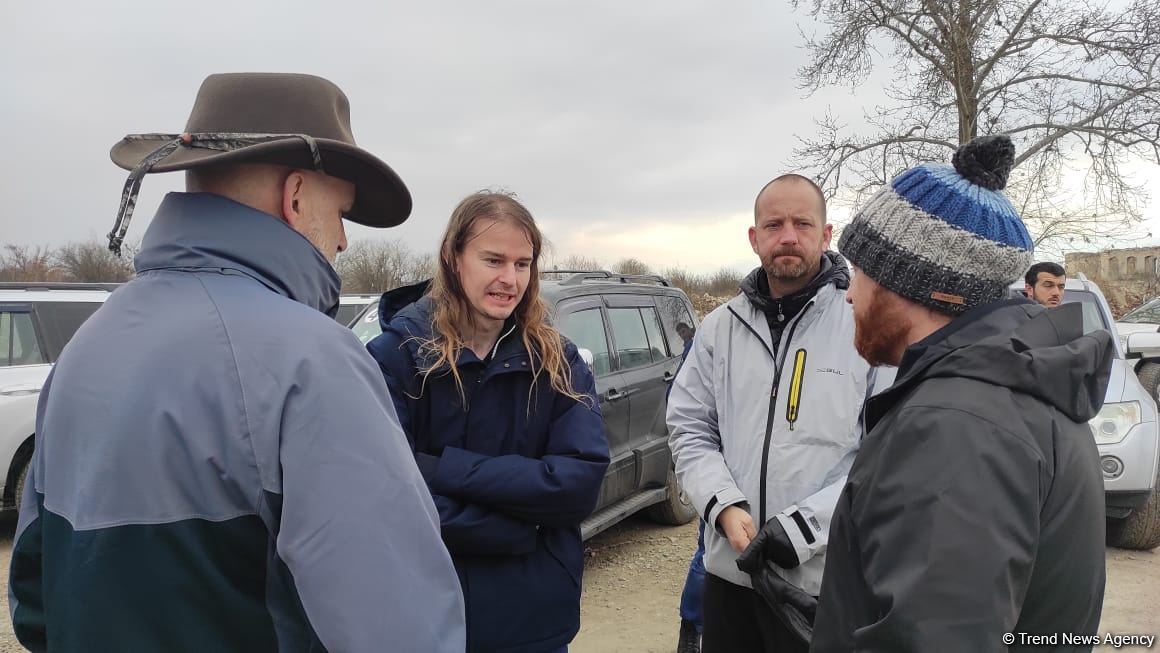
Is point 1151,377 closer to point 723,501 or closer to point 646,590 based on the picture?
point 646,590

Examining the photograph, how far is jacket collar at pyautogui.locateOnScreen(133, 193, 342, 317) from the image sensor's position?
116 cm

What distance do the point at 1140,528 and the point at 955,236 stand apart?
528 centimetres

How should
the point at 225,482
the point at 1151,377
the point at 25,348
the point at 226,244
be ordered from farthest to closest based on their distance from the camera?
the point at 1151,377 → the point at 25,348 → the point at 226,244 → the point at 225,482

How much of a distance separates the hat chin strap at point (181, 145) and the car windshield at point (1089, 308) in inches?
256

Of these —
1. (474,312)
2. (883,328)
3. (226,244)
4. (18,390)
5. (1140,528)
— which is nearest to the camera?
(226,244)

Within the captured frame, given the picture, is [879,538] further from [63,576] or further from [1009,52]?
[1009,52]

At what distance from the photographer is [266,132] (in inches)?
51.1

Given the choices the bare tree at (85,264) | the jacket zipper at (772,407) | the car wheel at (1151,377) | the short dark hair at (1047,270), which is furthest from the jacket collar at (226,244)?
the bare tree at (85,264)

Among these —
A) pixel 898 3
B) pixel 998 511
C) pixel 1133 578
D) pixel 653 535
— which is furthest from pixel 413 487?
pixel 898 3

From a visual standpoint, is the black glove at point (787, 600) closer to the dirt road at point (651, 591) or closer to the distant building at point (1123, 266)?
the dirt road at point (651, 591)

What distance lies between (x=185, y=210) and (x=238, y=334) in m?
0.29

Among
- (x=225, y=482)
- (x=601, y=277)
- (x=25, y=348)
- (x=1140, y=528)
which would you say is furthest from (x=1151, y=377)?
(x=25, y=348)

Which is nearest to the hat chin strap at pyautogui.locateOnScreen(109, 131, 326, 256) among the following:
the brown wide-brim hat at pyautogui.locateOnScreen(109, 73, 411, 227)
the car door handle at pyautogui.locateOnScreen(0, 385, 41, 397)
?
the brown wide-brim hat at pyautogui.locateOnScreen(109, 73, 411, 227)

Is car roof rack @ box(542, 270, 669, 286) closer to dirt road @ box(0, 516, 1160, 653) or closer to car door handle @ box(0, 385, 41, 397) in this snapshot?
dirt road @ box(0, 516, 1160, 653)
